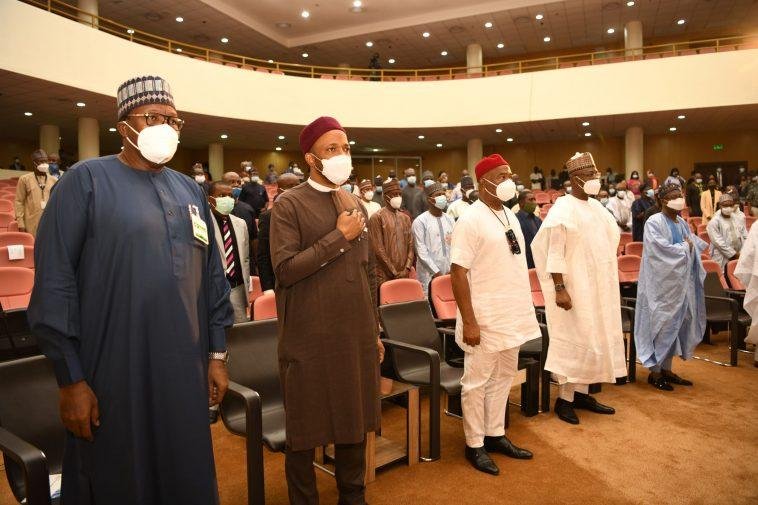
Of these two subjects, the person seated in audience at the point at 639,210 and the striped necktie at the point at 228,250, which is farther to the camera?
the person seated in audience at the point at 639,210

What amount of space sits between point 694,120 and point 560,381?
15.6 m

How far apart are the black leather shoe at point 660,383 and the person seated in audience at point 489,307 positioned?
190 cm

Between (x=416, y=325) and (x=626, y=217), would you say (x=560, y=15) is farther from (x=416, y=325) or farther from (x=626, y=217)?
(x=416, y=325)

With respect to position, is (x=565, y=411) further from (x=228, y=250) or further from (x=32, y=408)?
(x=32, y=408)

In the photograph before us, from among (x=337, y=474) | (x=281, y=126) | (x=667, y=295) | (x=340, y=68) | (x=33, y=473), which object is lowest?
(x=337, y=474)

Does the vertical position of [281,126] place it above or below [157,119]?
above

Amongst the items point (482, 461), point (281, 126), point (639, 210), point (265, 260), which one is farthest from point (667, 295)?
point (281, 126)

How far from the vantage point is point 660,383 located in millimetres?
4492

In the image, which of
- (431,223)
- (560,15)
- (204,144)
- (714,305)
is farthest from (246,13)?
(714,305)

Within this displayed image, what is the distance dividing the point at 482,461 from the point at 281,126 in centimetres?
1450

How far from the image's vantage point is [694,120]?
54.0 ft

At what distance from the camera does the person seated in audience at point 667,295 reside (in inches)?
177

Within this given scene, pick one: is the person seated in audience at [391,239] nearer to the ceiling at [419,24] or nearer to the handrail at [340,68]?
the handrail at [340,68]

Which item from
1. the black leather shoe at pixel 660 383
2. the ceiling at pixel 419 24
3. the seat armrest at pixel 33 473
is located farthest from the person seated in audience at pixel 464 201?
the ceiling at pixel 419 24
